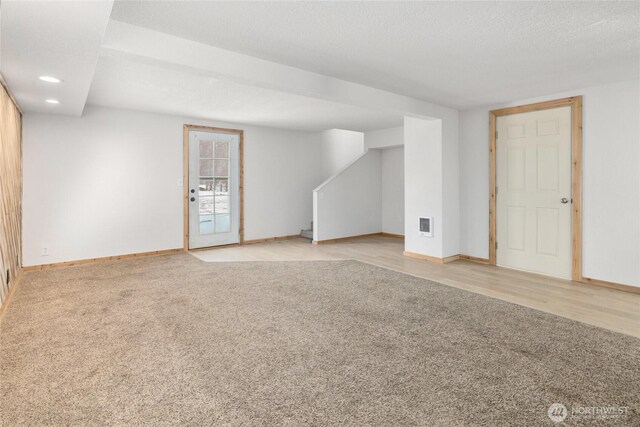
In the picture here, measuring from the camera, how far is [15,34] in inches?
88.8

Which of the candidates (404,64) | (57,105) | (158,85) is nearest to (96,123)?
(57,105)

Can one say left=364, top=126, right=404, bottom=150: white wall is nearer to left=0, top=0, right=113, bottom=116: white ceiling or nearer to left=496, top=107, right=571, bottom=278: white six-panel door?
left=496, top=107, right=571, bottom=278: white six-panel door

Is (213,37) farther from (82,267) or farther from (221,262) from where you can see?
(82,267)

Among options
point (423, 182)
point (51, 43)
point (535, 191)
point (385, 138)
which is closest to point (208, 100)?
point (51, 43)

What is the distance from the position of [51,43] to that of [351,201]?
590 centimetres

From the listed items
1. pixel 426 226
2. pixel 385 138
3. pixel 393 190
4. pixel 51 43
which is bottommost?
pixel 426 226

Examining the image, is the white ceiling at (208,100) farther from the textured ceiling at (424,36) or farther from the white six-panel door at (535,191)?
the white six-panel door at (535,191)

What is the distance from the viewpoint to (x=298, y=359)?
2.37 m

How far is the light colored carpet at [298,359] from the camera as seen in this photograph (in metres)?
1.83

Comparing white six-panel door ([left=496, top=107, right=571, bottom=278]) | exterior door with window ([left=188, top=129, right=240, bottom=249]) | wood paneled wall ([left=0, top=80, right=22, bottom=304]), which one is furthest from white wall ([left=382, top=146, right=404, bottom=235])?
wood paneled wall ([left=0, top=80, right=22, bottom=304])

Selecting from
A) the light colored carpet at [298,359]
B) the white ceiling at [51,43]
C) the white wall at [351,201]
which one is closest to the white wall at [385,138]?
the white wall at [351,201]

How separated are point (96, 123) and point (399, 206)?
5729mm

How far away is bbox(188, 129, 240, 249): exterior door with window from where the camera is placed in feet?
20.5

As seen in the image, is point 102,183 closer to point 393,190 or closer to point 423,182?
point 423,182
